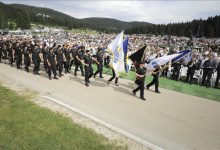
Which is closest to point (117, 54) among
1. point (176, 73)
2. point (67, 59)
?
point (67, 59)

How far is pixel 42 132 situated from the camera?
6523 mm

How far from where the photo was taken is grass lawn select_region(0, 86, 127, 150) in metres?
5.88

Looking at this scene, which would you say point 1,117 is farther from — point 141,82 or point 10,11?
point 10,11

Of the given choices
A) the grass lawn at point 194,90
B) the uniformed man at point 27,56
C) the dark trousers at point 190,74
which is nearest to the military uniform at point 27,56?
the uniformed man at point 27,56

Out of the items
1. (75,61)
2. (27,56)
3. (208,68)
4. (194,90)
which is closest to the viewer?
(194,90)

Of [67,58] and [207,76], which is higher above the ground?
[67,58]

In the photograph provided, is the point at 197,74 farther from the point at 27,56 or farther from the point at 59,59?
the point at 27,56

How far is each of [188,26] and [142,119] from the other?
120 m

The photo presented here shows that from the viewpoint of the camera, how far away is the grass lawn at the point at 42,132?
5875 mm

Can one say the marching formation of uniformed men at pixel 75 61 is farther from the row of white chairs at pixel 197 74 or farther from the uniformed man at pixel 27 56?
the row of white chairs at pixel 197 74

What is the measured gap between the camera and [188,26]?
11881cm

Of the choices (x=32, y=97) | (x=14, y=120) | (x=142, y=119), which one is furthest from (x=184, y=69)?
(x=14, y=120)

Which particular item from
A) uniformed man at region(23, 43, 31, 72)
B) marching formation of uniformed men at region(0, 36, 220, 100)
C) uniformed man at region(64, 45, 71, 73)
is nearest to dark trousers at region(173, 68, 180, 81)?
marching formation of uniformed men at region(0, 36, 220, 100)

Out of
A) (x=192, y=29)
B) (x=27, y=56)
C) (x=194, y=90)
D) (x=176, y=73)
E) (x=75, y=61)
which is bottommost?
(x=194, y=90)
